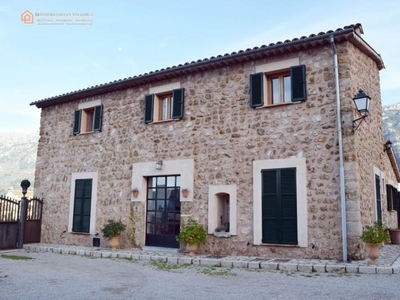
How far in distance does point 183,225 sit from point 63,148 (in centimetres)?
575

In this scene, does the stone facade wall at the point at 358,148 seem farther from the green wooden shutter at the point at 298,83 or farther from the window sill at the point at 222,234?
the window sill at the point at 222,234

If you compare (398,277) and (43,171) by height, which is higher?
(43,171)

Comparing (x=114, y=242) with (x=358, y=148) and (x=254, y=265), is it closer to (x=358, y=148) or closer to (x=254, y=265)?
(x=254, y=265)

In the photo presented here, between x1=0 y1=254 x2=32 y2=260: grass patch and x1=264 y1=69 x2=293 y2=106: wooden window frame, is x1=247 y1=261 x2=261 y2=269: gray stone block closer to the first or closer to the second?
x1=264 y1=69 x2=293 y2=106: wooden window frame

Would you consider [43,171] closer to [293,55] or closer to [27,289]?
[27,289]

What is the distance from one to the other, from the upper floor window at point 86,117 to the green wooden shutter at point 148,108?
6.51 feet

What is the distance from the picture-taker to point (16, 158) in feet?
385

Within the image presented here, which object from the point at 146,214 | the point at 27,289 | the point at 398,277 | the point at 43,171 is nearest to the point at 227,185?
the point at 146,214

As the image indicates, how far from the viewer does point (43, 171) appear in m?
14.0

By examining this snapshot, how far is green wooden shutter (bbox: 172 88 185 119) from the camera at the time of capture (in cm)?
1095

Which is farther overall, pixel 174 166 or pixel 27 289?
pixel 174 166

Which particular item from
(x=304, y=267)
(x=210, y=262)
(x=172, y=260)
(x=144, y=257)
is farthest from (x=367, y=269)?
(x=144, y=257)

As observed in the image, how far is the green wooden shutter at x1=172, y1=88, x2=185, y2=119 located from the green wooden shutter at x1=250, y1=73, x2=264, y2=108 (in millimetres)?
2141

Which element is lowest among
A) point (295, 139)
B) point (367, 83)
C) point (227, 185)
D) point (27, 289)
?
point (27, 289)
